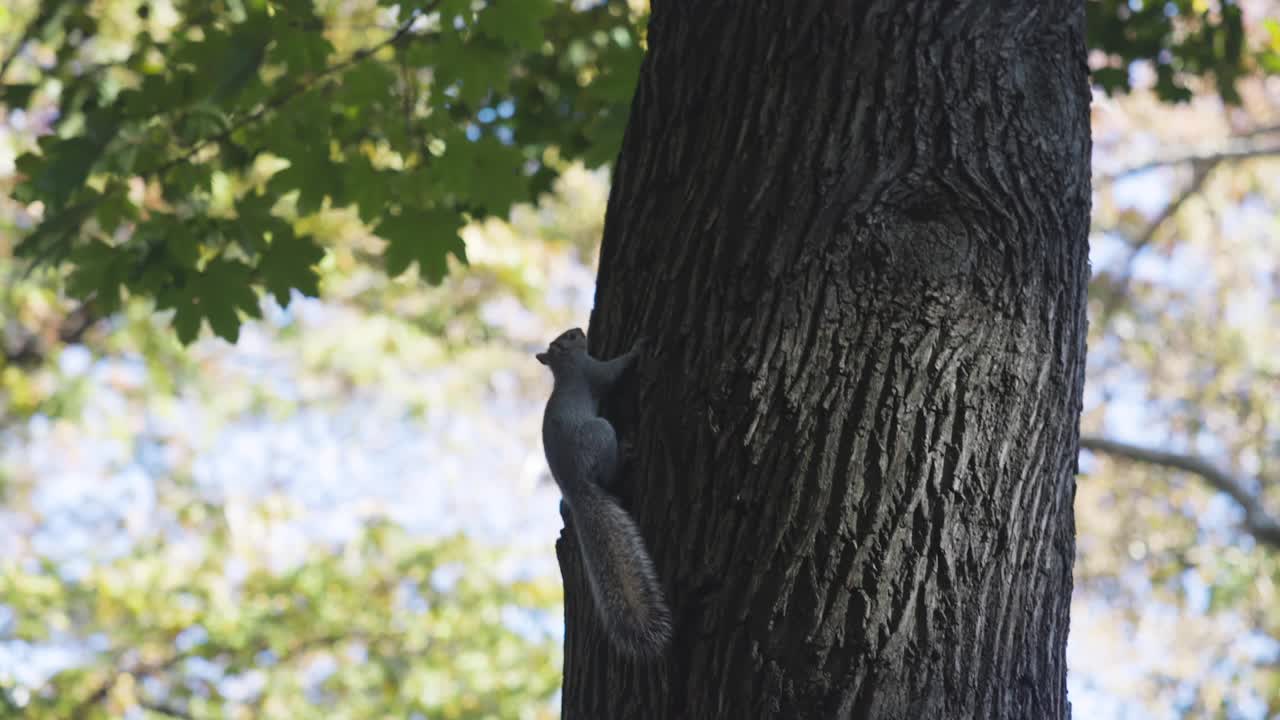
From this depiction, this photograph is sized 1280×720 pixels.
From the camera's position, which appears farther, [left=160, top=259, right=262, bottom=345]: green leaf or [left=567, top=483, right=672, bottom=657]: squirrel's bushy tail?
[left=160, top=259, right=262, bottom=345]: green leaf

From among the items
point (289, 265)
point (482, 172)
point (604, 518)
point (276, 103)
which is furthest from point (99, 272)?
point (604, 518)

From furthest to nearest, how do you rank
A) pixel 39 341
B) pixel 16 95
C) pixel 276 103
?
1. pixel 39 341
2. pixel 16 95
3. pixel 276 103

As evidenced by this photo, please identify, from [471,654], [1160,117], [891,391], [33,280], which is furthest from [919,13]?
[1160,117]

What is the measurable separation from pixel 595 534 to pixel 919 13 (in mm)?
1091

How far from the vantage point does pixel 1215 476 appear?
716cm

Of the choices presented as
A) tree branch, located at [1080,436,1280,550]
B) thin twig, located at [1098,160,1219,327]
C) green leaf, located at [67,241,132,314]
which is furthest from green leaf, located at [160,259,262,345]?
thin twig, located at [1098,160,1219,327]

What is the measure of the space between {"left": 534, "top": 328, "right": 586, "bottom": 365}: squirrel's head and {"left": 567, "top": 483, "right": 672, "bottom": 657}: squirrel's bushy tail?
931 mm

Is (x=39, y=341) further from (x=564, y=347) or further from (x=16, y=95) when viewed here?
(x=564, y=347)

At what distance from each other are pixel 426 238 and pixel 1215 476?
5723 mm

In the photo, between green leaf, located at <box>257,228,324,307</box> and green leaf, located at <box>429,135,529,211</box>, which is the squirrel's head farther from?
green leaf, located at <box>257,228,324,307</box>

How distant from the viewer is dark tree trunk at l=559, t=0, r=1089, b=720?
1.74m

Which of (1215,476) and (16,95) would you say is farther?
(1215,476)

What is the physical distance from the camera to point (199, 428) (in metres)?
12.8

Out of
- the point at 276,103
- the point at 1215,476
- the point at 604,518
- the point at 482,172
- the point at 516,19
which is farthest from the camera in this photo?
the point at 1215,476
